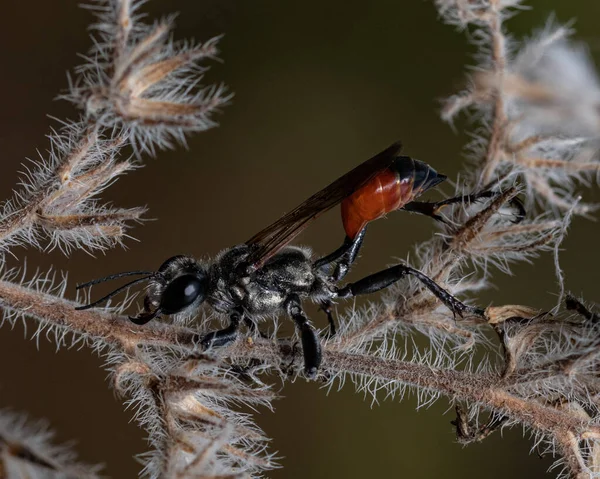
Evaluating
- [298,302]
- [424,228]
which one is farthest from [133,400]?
[424,228]

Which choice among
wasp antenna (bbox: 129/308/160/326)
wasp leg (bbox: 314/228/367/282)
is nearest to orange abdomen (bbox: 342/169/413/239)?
wasp leg (bbox: 314/228/367/282)

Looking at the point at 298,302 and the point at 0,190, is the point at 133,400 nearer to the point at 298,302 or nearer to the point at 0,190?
the point at 298,302

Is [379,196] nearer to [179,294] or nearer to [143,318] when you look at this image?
[179,294]

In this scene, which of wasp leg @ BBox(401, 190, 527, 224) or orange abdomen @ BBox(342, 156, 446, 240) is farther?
orange abdomen @ BBox(342, 156, 446, 240)

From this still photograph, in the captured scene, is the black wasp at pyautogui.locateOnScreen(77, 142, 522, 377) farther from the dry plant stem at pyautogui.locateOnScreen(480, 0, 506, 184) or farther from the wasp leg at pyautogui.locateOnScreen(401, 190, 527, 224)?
the dry plant stem at pyautogui.locateOnScreen(480, 0, 506, 184)

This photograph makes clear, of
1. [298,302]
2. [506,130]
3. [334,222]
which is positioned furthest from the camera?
[334,222]

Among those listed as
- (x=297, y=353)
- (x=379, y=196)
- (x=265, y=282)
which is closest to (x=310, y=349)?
(x=297, y=353)

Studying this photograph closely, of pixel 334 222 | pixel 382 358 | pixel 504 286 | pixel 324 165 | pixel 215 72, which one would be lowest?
pixel 504 286
